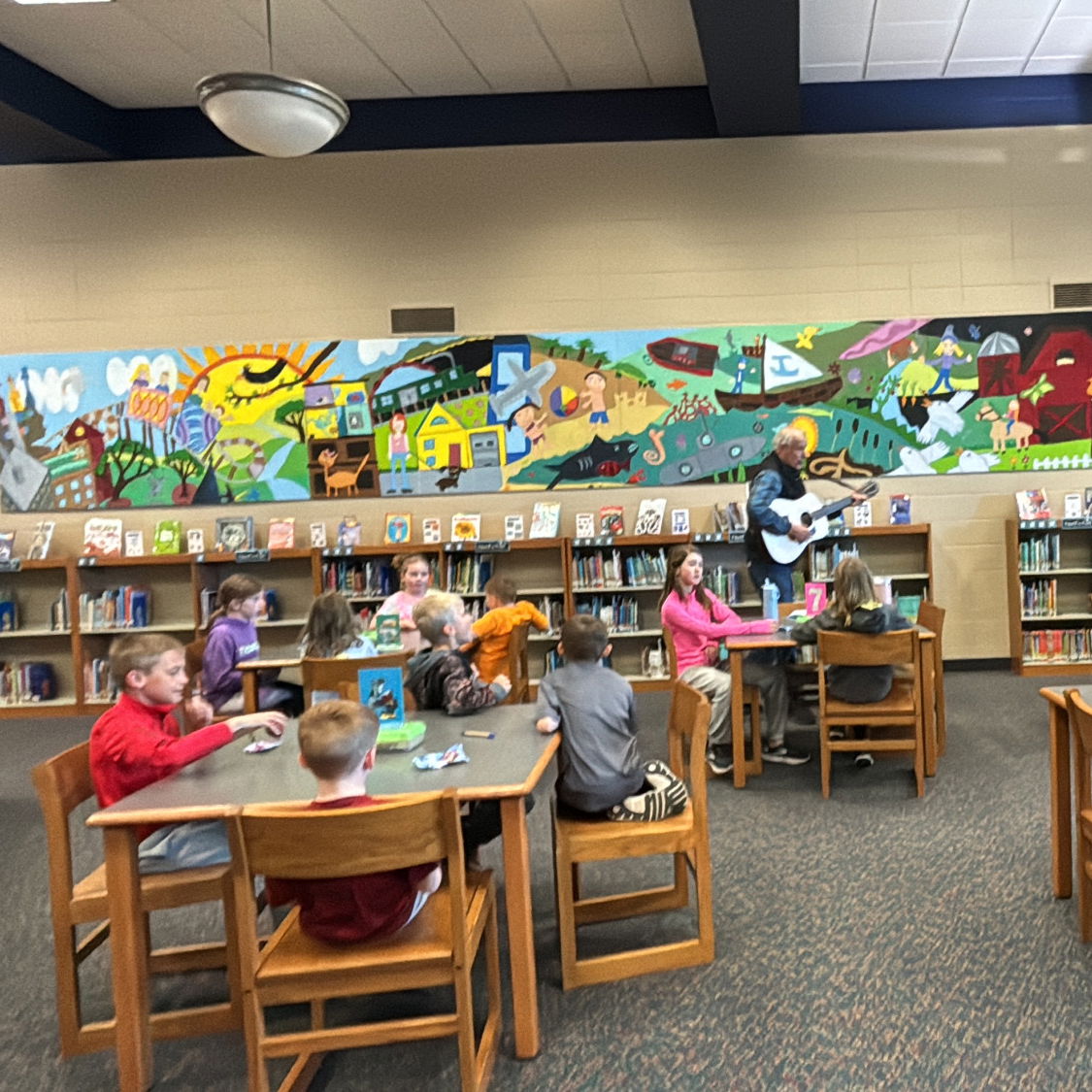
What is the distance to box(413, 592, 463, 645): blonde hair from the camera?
144 inches

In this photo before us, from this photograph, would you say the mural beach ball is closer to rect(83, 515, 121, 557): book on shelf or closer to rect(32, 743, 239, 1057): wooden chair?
rect(83, 515, 121, 557): book on shelf

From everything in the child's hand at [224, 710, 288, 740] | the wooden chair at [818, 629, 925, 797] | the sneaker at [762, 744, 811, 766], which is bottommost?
the sneaker at [762, 744, 811, 766]

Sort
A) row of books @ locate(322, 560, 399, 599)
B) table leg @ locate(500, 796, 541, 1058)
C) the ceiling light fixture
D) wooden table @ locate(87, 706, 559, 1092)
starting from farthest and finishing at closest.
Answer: row of books @ locate(322, 560, 399, 599) → the ceiling light fixture → table leg @ locate(500, 796, 541, 1058) → wooden table @ locate(87, 706, 559, 1092)

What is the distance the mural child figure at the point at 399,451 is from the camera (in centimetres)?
725

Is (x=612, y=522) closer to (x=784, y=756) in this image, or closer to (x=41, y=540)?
(x=784, y=756)

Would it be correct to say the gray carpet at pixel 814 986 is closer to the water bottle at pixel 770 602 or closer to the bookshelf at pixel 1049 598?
the water bottle at pixel 770 602

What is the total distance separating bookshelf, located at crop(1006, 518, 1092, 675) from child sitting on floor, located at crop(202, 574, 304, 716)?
505cm

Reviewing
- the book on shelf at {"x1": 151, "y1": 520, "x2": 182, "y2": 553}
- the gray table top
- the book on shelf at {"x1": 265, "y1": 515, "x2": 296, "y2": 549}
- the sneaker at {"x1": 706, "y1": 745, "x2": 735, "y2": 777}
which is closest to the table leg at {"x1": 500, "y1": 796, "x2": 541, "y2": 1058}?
the gray table top

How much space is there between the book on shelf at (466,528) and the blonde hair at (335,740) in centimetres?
492

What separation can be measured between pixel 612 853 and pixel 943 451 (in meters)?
5.32

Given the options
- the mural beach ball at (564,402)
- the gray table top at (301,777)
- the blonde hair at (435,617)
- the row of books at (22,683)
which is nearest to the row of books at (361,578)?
the mural beach ball at (564,402)

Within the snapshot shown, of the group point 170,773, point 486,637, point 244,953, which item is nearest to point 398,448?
point 486,637

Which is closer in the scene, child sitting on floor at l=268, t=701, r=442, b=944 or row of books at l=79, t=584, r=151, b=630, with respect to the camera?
child sitting on floor at l=268, t=701, r=442, b=944

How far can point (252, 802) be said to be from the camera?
7.83ft
